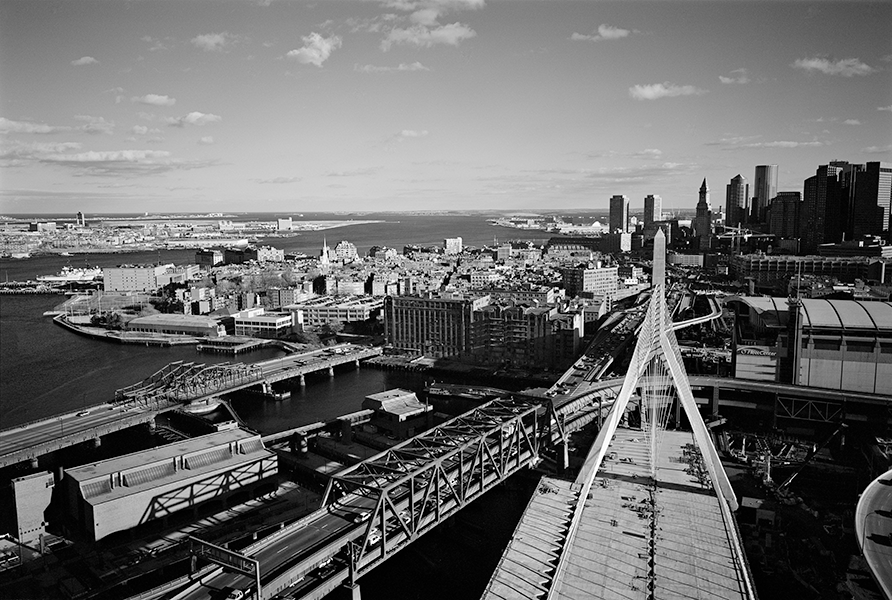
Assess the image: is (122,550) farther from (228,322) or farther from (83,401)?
(228,322)

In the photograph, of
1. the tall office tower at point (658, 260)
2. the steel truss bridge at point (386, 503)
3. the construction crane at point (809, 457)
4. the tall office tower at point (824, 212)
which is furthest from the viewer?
the tall office tower at point (824, 212)

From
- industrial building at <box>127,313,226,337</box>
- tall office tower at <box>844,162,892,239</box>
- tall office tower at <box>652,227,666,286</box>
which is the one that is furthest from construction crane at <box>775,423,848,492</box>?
tall office tower at <box>844,162,892,239</box>

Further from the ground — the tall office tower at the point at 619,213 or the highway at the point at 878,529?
the tall office tower at the point at 619,213

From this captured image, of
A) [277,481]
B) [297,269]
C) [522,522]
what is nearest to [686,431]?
[522,522]

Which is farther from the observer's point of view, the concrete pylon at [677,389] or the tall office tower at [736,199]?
the tall office tower at [736,199]

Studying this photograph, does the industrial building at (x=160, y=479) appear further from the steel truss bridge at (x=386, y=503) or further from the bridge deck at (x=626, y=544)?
the bridge deck at (x=626, y=544)

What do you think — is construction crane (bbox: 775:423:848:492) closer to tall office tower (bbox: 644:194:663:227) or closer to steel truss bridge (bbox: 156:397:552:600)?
steel truss bridge (bbox: 156:397:552:600)

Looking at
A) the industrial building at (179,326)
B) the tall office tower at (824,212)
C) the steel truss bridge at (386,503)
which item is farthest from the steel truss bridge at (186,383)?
the tall office tower at (824,212)

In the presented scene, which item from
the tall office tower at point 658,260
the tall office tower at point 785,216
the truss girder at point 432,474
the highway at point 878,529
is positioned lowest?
the highway at point 878,529

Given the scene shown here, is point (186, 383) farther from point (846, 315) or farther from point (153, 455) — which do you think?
point (846, 315)
